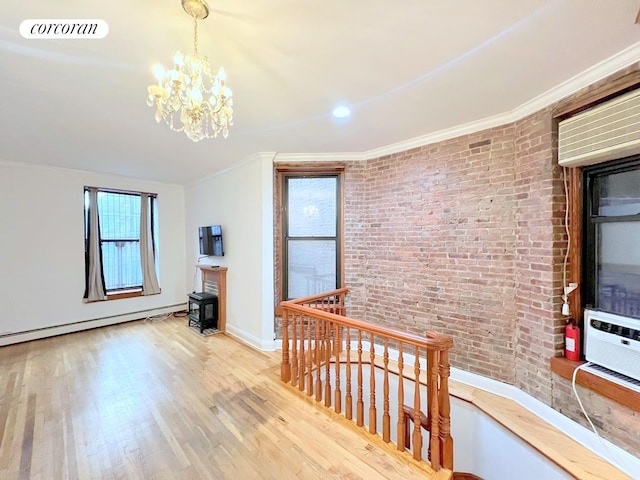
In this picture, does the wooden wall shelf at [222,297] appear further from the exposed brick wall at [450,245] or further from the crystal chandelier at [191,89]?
the crystal chandelier at [191,89]

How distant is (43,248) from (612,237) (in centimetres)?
685

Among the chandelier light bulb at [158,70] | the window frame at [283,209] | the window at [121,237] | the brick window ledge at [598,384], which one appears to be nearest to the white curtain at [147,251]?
the window at [121,237]

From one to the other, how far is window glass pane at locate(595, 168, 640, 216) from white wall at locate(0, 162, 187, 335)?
21.2ft

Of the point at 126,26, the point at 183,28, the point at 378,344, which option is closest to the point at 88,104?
the point at 126,26

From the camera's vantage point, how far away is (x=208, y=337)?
4.24 m

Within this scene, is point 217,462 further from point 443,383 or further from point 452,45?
point 452,45

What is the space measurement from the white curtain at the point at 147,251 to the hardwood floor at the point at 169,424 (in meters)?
1.76

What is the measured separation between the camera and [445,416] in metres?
1.86

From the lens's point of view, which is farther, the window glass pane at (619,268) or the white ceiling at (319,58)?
the window glass pane at (619,268)

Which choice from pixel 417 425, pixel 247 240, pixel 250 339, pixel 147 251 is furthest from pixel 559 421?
pixel 147 251

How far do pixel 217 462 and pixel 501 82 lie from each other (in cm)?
341

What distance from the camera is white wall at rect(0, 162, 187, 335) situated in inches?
154

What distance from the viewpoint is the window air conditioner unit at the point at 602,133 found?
66.1 inches

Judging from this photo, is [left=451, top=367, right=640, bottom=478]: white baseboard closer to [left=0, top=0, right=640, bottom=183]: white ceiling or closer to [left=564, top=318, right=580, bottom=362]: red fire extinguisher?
[left=564, top=318, right=580, bottom=362]: red fire extinguisher
